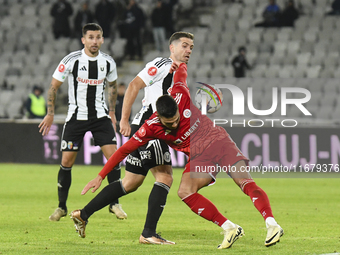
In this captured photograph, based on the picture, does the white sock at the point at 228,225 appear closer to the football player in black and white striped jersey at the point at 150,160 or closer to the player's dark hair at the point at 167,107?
the football player in black and white striped jersey at the point at 150,160

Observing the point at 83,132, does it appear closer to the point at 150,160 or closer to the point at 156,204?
the point at 150,160

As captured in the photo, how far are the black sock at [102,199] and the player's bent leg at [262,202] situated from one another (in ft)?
3.38

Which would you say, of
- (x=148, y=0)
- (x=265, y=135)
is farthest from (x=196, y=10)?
(x=265, y=135)

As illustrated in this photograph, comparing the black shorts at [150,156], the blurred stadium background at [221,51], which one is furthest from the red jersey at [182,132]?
the blurred stadium background at [221,51]

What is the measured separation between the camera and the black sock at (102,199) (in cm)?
511

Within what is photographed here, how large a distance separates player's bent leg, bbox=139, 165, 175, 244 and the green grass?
120 millimetres

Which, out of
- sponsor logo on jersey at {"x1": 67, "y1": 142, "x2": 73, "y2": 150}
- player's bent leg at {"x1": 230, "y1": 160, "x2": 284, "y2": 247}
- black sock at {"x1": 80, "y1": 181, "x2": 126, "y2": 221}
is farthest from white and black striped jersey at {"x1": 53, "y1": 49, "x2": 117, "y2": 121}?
player's bent leg at {"x1": 230, "y1": 160, "x2": 284, "y2": 247}

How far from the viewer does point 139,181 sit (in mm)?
5348

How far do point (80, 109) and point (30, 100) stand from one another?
825 cm

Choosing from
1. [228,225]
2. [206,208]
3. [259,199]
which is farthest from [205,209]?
[259,199]

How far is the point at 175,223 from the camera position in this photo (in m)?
6.24

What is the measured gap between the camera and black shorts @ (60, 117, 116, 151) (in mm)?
6591

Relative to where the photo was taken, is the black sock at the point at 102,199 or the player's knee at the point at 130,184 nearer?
the black sock at the point at 102,199

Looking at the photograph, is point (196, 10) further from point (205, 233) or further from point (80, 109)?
point (205, 233)
